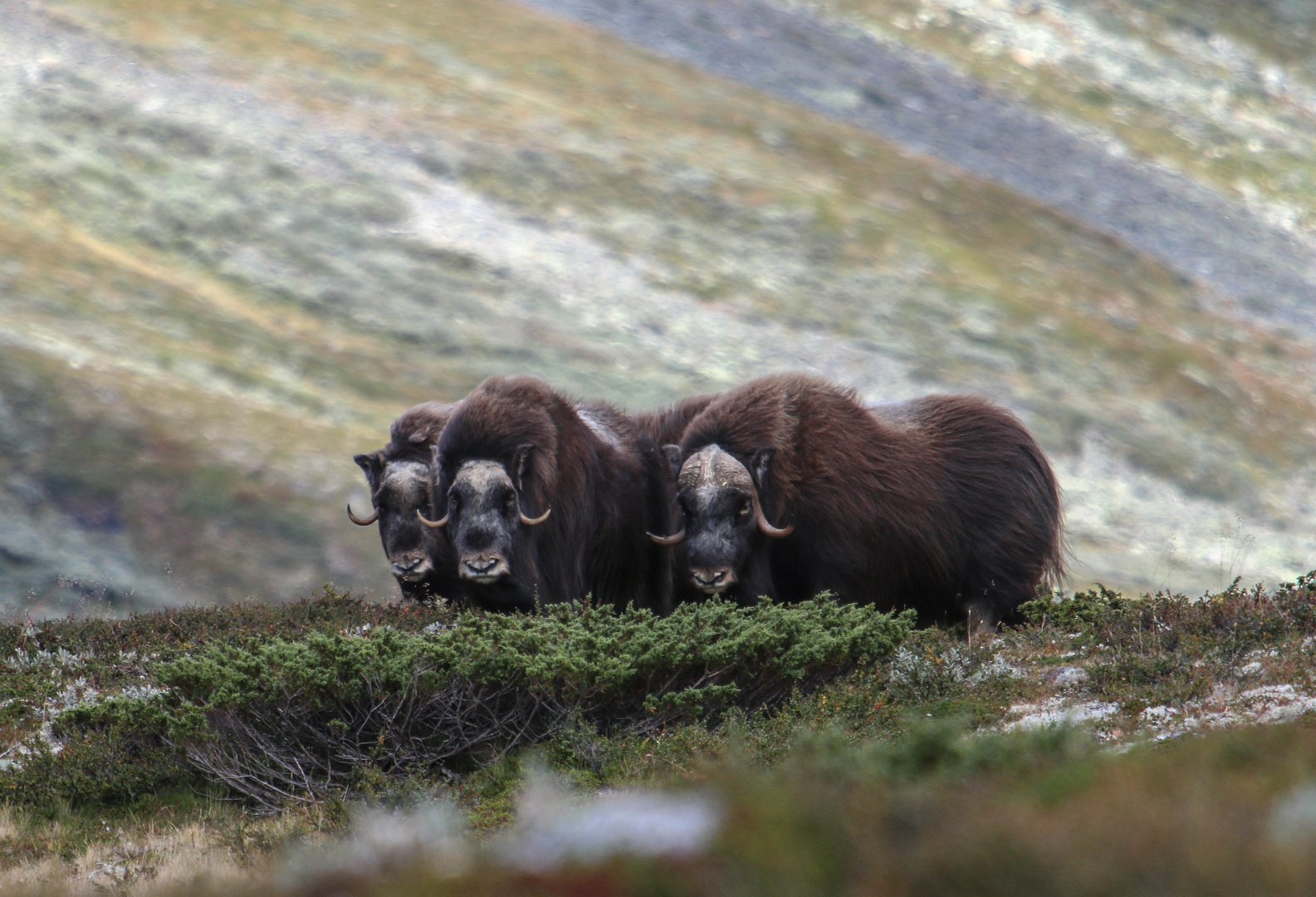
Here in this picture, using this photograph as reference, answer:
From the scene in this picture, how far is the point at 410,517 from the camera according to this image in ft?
33.0

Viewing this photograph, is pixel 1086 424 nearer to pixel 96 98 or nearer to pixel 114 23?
pixel 96 98

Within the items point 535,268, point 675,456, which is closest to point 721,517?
point 675,456

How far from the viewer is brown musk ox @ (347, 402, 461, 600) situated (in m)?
10.0

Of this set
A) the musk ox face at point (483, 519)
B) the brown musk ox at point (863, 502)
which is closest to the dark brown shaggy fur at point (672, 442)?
the brown musk ox at point (863, 502)

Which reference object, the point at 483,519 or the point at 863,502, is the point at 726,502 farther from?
the point at 483,519

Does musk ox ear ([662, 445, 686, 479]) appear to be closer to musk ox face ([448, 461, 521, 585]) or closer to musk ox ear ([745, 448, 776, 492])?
musk ox ear ([745, 448, 776, 492])

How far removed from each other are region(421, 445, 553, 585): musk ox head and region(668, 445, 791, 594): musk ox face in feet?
3.31

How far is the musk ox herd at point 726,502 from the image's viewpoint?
9039mm

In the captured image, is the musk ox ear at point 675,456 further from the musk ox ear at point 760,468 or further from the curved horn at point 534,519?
the curved horn at point 534,519

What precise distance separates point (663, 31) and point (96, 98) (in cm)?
1980

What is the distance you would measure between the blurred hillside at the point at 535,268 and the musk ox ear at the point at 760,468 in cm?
950

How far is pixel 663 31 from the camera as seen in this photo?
140ft

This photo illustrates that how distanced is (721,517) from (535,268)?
67.3ft

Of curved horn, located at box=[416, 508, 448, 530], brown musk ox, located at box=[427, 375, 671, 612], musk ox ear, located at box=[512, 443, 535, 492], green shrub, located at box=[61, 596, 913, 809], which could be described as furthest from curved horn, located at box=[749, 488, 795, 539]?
curved horn, located at box=[416, 508, 448, 530]
